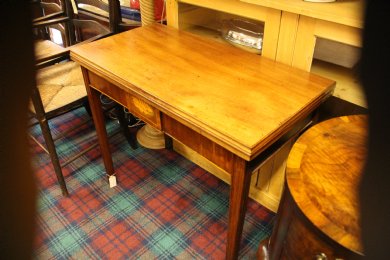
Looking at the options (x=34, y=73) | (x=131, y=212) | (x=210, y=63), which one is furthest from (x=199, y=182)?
(x=34, y=73)

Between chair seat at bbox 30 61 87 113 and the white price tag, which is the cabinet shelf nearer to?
chair seat at bbox 30 61 87 113

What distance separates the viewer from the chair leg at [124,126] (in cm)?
180

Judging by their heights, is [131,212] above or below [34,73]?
below

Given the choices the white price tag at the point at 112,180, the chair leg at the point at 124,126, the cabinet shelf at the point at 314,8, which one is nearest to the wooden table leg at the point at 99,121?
the white price tag at the point at 112,180

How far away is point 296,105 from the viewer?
880 mm

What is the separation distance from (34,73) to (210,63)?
3.40ft

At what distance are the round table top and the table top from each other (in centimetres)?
7

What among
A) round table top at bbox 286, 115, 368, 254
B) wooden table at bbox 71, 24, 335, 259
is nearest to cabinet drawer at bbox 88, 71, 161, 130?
wooden table at bbox 71, 24, 335, 259

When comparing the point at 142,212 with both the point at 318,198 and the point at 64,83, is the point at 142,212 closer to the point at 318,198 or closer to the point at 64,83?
the point at 64,83

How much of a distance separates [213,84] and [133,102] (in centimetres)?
30

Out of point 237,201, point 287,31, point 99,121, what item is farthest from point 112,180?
point 287,31

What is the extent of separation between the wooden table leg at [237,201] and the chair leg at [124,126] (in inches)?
39.5
